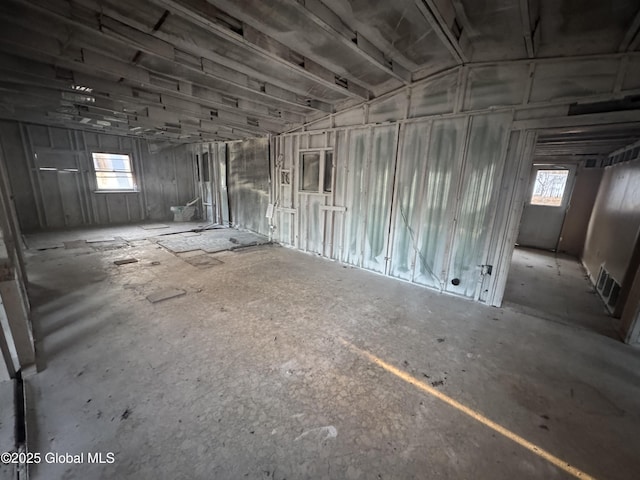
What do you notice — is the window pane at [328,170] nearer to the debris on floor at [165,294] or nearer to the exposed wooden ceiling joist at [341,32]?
the exposed wooden ceiling joist at [341,32]

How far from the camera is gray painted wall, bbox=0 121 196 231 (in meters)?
6.60

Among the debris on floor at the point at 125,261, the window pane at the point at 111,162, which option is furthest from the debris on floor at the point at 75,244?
the window pane at the point at 111,162

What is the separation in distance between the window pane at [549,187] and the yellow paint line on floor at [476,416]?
730cm

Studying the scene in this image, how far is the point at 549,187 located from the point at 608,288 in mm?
4199

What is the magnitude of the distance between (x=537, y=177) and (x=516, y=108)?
522cm

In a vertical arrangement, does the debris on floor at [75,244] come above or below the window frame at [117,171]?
below

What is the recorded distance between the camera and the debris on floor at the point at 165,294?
3221 mm

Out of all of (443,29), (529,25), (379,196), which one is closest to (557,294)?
(379,196)

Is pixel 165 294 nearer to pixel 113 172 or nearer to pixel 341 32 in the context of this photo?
pixel 341 32

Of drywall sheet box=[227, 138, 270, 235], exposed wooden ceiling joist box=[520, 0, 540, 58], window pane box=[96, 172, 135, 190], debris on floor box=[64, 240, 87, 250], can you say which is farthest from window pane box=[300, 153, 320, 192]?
window pane box=[96, 172, 135, 190]

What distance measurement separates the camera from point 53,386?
188cm

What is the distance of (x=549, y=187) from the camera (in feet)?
22.0

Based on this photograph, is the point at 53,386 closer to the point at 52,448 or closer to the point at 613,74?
the point at 52,448

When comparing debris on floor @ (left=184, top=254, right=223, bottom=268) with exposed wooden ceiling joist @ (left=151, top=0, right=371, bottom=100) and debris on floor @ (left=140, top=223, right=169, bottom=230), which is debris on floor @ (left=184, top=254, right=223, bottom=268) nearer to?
exposed wooden ceiling joist @ (left=151, top=0, right=371, bottom=100)
